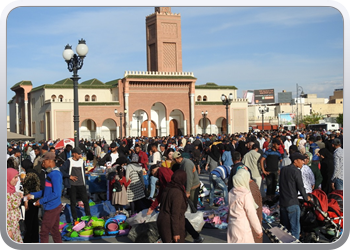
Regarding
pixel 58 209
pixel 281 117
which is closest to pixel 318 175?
pixel 58 209

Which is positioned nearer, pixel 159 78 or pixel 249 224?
pixel 249 224

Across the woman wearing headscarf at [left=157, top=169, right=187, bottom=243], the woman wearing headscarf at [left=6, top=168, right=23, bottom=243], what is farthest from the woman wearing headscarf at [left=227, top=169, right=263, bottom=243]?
the woman wearing headscarf at [left=6, top=168, right=23, bottom=243]

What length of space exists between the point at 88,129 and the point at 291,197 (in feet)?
160

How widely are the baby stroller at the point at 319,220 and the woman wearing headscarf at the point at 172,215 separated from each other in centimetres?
209

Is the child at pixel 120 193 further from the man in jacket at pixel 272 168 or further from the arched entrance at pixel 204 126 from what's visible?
the arched entrance at pixel 204 126

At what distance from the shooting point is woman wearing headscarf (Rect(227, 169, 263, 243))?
6.46 m

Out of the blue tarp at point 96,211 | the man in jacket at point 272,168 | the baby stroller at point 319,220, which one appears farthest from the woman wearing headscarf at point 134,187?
the baby stroller at point 319,220

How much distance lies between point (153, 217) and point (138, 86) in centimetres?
4743

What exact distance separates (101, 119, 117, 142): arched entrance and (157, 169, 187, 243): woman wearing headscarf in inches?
1905

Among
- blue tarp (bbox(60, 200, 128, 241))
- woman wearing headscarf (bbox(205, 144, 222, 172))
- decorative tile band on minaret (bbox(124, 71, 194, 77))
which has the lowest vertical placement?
blue tarp (bbox(60, 200, 128, 241))

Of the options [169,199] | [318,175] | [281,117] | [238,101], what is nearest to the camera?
[169,199]

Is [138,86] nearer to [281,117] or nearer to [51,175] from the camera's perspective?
[281,117]

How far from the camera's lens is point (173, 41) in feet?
198

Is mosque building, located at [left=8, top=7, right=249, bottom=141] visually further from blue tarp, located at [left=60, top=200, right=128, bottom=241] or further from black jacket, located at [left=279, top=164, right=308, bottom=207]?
black jacket, located at [left=279, top=164, right=308, bottom=207]
